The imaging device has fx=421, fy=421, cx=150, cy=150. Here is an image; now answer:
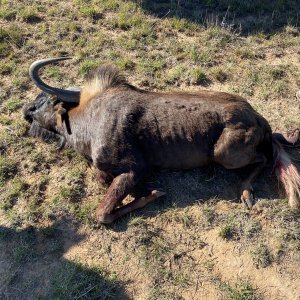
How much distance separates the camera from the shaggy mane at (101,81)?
665 centimetres

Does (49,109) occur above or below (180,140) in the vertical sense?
below

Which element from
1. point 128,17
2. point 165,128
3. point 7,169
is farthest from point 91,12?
point 165,128

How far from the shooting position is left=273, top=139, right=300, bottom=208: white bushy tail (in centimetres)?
609

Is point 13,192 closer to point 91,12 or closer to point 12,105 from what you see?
point 12,105

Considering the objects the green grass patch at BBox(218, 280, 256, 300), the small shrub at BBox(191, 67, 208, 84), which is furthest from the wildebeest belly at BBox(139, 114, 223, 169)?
the small shrub at BBox(191, 67, 208, 84)

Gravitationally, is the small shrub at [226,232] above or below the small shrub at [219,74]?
below

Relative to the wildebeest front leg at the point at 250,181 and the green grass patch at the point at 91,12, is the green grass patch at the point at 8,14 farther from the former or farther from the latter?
the wildebeest front leg at the point at 250,181

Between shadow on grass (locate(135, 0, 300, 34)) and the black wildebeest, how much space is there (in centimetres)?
356

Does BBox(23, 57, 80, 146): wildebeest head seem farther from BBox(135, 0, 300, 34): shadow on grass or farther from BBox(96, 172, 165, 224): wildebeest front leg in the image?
BBox(135, 0, 300, 34): shadow on grass

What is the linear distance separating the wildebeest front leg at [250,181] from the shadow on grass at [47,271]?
2.21 metres

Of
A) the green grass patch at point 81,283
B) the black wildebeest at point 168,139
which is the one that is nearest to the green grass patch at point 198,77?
the black wildebeest at point 168,139

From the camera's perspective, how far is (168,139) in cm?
619

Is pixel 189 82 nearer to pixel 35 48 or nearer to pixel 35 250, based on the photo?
pixel 35 48

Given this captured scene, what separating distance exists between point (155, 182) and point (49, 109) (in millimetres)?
2207
